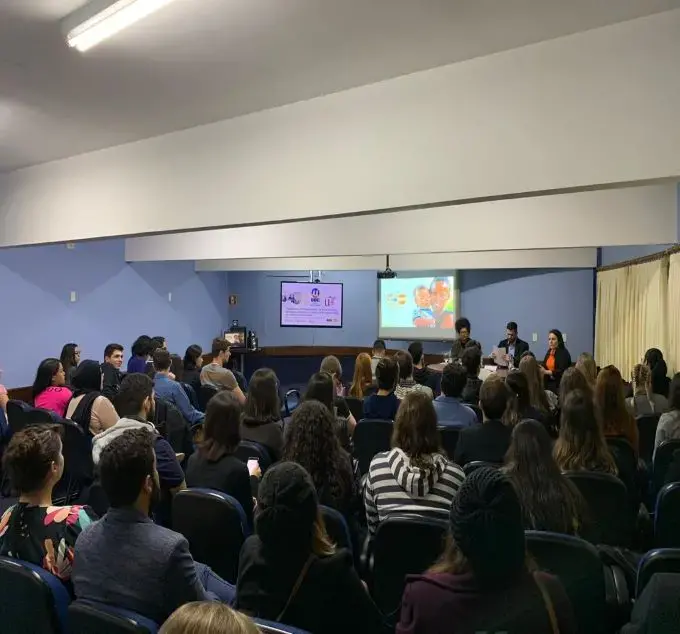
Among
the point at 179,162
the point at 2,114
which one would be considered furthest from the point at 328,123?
the point at 2,114

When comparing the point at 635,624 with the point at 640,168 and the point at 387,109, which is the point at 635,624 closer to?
the point at 640,168

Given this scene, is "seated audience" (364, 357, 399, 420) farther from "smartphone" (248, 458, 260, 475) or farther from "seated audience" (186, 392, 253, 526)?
"seated audience" (186, 392, 253, 526)

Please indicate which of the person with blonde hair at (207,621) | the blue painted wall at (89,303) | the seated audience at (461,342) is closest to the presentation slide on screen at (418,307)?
the seated audience at (461,342)

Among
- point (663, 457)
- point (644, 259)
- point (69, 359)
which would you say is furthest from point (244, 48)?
point (644, 259)

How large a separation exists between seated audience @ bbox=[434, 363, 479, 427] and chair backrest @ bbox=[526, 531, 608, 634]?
234 cm

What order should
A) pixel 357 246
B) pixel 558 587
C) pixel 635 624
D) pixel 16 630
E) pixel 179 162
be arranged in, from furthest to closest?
pixel 357 246
pixel 179 162
pixel 16 630
pixel 635 624
pixel 558 587

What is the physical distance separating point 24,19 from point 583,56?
258 centimetres

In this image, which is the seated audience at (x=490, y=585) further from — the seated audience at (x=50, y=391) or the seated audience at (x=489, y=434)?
the seated audience at (x=50, y=391)

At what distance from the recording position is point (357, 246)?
7434 millimetres

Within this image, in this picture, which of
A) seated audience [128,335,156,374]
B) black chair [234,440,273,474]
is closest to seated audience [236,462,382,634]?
→ black chair [234,440,273,474]

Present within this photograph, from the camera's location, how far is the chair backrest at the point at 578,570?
208cm

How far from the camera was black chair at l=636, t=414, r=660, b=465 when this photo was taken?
14.7ft

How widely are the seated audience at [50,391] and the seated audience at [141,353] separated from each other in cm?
177

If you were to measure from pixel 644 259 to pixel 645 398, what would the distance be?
3.00 metres
